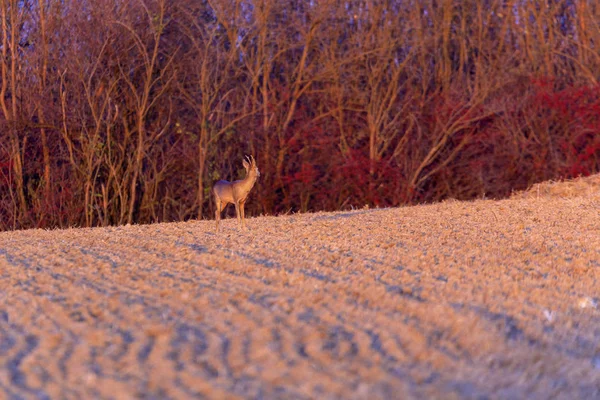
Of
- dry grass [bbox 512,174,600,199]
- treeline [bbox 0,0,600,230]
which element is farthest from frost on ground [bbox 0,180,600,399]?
treeline [bbox 0,0,600,230]

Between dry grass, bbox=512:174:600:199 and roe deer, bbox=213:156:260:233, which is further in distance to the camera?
dry grass, bbox=512:174:600:199

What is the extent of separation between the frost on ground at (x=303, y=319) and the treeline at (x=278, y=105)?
9.05 m

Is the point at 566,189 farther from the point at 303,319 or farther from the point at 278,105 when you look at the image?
the point at 303,319

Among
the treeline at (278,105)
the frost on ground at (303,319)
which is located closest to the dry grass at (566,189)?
the treeline at (278,105)

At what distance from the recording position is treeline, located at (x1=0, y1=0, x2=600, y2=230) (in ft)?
53.9

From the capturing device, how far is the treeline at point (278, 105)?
1642cm

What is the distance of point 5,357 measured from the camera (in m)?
3.90

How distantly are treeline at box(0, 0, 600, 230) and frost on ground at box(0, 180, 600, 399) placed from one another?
29.7 feet

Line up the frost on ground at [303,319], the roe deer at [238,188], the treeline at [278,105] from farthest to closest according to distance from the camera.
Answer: the treeline at [278,105] → the roe deer at [238,188] → the frost on ground at [303,319]

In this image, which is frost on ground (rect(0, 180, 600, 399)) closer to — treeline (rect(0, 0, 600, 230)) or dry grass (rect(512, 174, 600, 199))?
dry grass (rect(512, 174, 600, 199))

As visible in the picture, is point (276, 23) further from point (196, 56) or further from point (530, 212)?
point (530, 212)

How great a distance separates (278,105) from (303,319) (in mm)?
13841

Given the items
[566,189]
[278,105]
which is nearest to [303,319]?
[566,189]

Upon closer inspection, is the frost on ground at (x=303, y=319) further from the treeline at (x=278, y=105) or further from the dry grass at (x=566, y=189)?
the treeline at (x=278, y=105)
